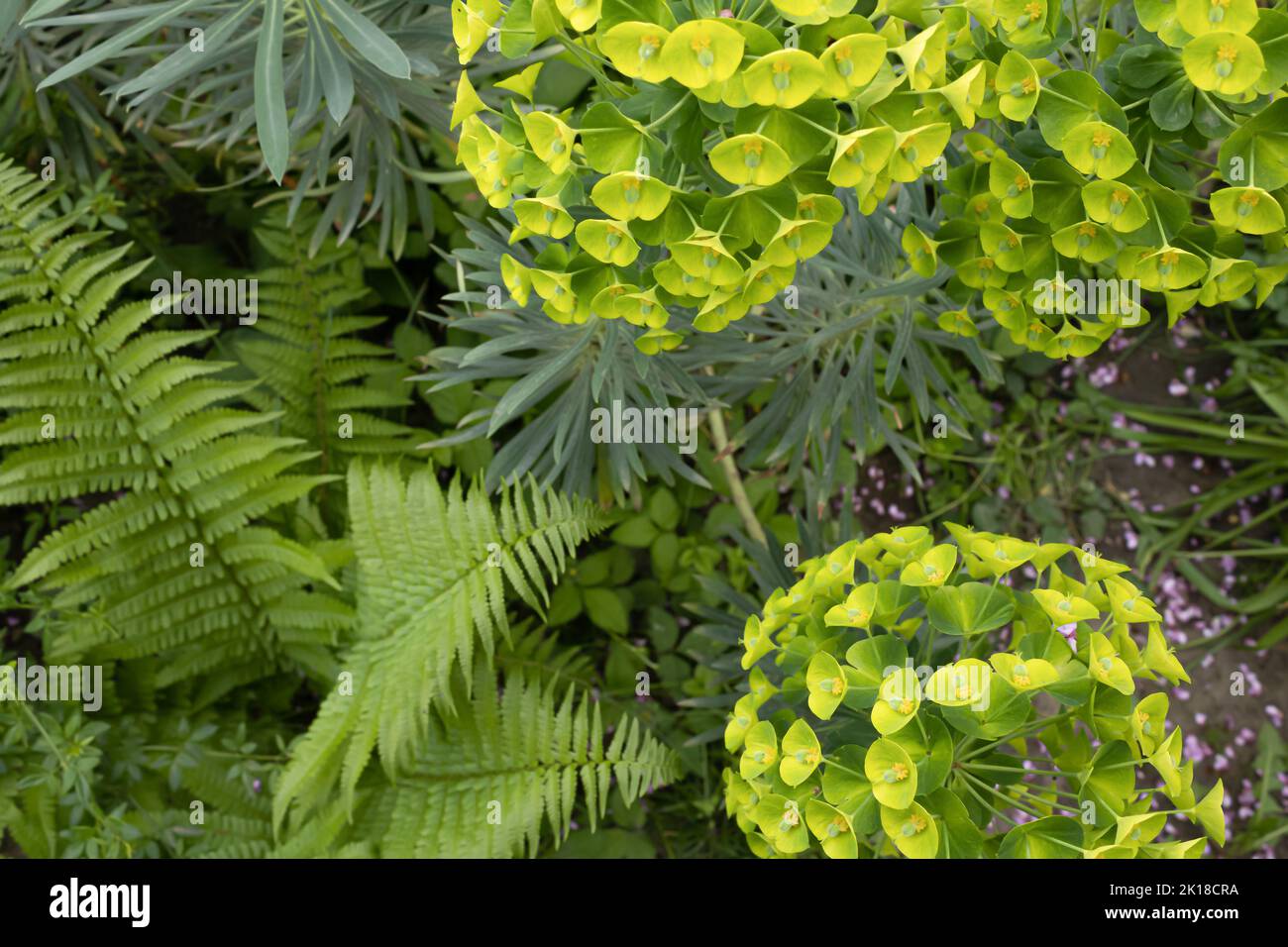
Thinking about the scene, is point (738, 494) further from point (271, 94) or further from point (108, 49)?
point (108, 49)

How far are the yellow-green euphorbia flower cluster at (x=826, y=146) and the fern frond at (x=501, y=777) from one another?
817 millimetres

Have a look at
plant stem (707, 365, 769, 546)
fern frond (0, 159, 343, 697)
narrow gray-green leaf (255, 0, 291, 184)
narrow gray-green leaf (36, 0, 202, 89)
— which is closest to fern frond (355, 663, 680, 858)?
fern frond (0, 159, 343, 697)

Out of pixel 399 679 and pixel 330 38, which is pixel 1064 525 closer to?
pixel 399 679

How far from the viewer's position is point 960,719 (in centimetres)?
95

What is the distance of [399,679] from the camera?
1484mm

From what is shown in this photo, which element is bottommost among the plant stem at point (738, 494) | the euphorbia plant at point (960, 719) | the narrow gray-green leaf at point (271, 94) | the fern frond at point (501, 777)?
the fern frond at point (501, 777)

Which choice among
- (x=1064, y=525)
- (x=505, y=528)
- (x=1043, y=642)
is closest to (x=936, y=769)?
(x=1043, y=642)

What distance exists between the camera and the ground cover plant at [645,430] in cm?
87

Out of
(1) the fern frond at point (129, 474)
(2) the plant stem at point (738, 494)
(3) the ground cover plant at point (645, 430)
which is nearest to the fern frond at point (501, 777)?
(3) the ground cover plant at point (645, 430)

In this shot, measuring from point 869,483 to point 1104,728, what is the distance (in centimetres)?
126

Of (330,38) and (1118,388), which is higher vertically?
(330,38)

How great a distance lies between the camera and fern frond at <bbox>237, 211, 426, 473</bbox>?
5.98 ft

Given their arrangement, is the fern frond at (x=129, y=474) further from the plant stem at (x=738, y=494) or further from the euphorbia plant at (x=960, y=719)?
the euphorbia plant at (x=960, y=719)

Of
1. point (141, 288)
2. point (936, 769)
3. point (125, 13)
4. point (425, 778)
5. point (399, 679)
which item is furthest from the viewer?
point (141, 288)
